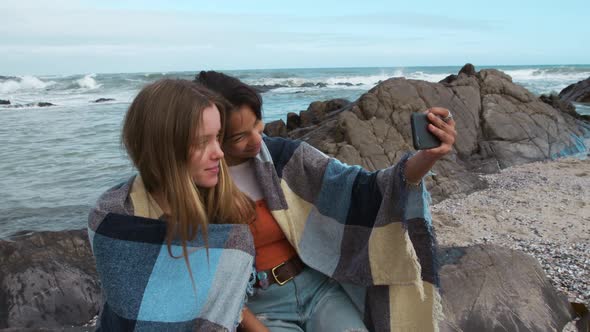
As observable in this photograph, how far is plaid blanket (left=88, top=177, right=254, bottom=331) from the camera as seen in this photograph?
7.00 ft

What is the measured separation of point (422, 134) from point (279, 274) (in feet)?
3.18

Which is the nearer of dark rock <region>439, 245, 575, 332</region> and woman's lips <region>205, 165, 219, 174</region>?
woman's lips <region>205, 165, 219, 174</region>

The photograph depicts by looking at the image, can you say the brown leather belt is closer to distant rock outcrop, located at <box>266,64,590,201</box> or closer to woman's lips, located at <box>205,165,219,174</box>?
woman's lips, located at <box>205,165,219,174</box>

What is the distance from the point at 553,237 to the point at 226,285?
5.32m

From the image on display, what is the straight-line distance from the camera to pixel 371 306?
2.65 meters

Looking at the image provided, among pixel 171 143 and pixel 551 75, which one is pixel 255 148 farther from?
pixel 551 75

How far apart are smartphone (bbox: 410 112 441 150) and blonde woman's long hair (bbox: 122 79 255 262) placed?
2.66 ft

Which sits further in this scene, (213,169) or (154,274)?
(213,169)

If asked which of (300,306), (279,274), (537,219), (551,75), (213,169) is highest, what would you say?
(213,169)

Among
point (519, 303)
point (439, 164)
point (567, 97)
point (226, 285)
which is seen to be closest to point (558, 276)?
point (519, 303)

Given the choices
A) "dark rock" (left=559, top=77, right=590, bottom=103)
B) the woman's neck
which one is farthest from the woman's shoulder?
"dark rock" (left=559, top=77, right=590, bottom=103)

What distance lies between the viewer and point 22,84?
48094 millimetres

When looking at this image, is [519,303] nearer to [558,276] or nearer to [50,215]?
[558,276]

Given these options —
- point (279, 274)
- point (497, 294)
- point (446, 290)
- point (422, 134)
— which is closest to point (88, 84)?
point (446, 290)
